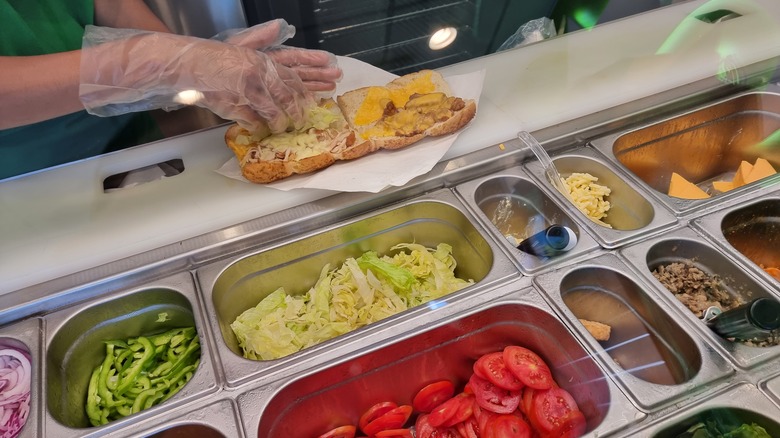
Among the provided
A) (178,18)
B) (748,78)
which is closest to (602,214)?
(748,78)

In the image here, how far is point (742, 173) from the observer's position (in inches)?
84.8

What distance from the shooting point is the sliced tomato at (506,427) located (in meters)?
1.48

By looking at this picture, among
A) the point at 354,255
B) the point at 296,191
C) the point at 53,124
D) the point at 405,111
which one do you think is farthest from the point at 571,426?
the point at 53,124

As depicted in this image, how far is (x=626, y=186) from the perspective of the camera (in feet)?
6.40

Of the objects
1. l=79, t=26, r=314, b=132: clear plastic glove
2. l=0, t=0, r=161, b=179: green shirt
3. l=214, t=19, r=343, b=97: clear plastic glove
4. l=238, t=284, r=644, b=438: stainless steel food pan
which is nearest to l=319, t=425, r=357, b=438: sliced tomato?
l=238, t=284, r=644, b=438: stainless steel food pan

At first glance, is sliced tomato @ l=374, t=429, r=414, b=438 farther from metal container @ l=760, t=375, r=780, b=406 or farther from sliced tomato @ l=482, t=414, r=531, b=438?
metal container @ l=760, t=375, r=780, b=406

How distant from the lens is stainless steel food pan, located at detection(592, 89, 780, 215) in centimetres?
221

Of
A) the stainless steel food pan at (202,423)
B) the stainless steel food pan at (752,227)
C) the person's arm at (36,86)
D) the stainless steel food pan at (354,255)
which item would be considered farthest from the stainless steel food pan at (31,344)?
the stainless steel food pan at (752,227)

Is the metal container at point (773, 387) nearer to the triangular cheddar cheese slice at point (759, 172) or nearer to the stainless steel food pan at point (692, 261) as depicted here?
the stainless steel food pan at point (692, 261)

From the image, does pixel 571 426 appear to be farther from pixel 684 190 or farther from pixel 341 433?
pixel 684 190

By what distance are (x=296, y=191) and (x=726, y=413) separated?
1.48m

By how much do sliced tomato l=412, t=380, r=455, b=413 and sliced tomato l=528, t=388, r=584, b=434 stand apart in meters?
0.28

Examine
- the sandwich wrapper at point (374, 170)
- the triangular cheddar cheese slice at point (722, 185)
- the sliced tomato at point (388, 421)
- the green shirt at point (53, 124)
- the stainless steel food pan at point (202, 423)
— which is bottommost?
the sliced tomato at point (388, 421)

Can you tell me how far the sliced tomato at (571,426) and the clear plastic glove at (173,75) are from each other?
141 cm
